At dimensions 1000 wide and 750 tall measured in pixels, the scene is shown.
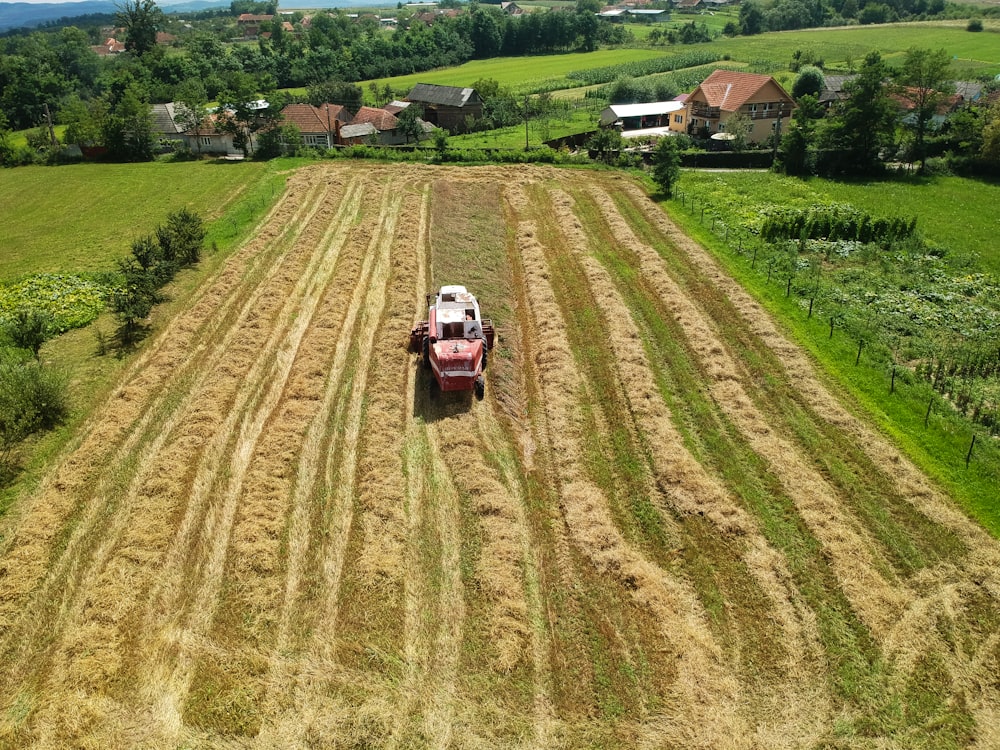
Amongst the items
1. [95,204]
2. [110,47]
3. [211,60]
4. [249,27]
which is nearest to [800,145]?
[95,204]

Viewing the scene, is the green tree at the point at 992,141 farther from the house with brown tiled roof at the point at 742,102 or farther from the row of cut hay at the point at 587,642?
the row of cut hay at the point at 587,642

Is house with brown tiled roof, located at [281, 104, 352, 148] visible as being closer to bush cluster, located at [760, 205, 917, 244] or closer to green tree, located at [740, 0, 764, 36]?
bush cluster, located at [760, 205, 917, 244]

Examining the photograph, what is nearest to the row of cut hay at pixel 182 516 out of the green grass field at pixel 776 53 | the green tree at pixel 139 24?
the green grass field at pixel 776 53

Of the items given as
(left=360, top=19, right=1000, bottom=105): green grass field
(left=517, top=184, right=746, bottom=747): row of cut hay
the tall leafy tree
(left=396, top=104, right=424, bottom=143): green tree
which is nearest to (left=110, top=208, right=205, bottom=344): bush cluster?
(left=517, top=184, right=746, bottom=747): row of cut hay

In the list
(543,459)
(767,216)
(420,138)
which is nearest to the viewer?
(543,459)

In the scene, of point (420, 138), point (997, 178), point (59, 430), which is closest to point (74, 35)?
point (420, 138)

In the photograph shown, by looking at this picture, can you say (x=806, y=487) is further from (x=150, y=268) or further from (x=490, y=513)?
(x=150, y=268)

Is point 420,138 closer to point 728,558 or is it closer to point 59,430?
point 59,430
